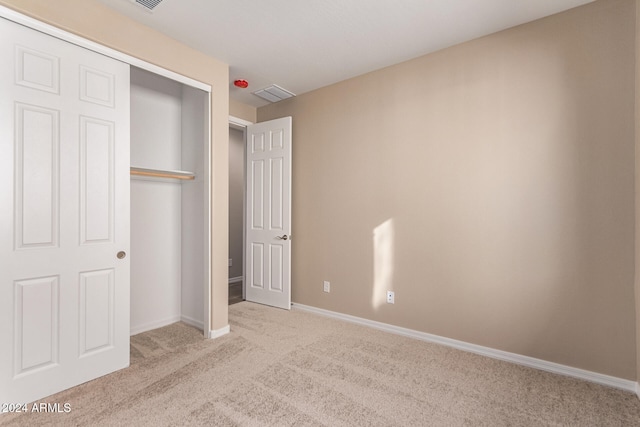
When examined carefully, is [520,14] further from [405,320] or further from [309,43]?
[405,320]

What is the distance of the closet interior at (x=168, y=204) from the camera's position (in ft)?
10.5

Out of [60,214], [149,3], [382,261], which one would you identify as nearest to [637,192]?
[382,261]

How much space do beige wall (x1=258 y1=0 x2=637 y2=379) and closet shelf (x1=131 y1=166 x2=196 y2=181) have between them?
147 centimetres

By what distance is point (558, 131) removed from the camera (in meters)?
2.41

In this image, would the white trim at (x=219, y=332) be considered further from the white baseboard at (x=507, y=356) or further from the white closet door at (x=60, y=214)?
the white baseboard at (x=507, y=356)

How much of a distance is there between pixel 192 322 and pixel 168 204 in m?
1.28

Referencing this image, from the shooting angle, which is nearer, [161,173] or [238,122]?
[161,173]

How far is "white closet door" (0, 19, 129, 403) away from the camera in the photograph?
77.0 inches

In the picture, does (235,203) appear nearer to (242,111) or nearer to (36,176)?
(242,111)

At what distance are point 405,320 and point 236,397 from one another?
69.2 inches

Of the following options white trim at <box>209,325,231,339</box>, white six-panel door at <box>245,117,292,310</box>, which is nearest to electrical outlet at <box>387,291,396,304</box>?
white six-panel door at <box>245,117,292,310</box>

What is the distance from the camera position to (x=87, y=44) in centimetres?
224

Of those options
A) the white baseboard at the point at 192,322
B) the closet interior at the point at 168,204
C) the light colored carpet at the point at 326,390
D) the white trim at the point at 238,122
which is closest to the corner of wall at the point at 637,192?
the light colored carpet at the point at 326,390

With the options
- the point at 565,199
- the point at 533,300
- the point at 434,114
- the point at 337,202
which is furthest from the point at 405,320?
the point at 434,114
